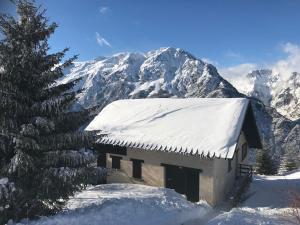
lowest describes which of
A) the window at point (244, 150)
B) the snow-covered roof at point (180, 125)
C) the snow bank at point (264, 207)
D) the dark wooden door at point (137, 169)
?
the snow bank at point (264, 207)

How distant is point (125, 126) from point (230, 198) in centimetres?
934

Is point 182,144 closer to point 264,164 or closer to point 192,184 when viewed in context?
point 192,184

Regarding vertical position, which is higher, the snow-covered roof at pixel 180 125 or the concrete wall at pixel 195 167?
the snow-covered roof at pixel 180 125

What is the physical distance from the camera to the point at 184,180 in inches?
971

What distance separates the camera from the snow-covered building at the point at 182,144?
23.3 metres

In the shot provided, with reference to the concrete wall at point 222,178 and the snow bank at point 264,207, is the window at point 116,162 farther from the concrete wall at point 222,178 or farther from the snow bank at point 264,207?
the snow bank at point 264,207

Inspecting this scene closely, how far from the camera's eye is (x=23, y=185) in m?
14.7

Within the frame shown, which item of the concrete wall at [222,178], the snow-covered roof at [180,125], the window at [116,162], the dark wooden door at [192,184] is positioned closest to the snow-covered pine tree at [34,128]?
the snow-covered roof at [180,125]

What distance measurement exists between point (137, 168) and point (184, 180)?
3.87 metres

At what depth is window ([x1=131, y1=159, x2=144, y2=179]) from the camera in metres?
26.6

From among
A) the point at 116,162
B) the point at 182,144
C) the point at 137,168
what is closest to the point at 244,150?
the point at 137,168

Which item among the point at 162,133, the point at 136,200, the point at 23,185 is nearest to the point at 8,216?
the point at 23,185

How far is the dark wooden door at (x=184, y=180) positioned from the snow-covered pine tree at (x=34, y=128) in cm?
972

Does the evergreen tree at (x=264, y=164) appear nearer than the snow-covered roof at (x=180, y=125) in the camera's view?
No
